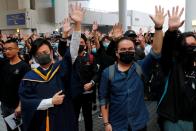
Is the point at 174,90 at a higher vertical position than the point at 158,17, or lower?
lower

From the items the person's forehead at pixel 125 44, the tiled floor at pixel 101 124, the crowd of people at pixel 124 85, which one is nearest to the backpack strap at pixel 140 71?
the crowd of people at pixel 124 85

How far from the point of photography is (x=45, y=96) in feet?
10.2

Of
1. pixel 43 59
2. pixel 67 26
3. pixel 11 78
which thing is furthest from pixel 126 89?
pixel 11 78

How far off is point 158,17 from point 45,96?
1.33 meters

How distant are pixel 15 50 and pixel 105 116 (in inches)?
72.4

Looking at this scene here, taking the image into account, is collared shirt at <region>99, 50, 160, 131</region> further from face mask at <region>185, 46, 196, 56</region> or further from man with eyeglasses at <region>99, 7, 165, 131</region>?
face mask at <region>185, 46, 196, 56</region>

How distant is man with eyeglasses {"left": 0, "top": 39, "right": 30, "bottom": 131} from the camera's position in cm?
427

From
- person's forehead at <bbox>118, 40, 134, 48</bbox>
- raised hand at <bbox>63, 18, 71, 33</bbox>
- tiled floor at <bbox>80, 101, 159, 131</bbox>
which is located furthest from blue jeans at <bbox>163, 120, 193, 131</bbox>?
tiled floor at <bbox>80, 101, 159, 131</bbox>

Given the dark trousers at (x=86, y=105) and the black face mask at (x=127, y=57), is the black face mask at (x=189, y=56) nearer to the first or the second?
the black face mask at (x=127, y=57)

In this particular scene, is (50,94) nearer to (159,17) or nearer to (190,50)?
(159,17)

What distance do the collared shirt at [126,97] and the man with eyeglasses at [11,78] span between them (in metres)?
1.51

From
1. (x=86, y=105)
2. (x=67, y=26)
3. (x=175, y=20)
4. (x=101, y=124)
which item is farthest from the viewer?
(x=101, y=124)

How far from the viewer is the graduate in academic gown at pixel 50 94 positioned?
3.12 m

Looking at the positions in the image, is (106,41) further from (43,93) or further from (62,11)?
(62,11)
